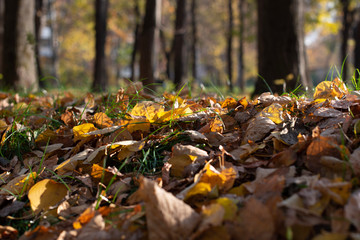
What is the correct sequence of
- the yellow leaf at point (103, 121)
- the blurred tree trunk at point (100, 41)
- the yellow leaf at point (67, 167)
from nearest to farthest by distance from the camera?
1. the yellow leaf at point (67, 167)
2. the yellow leaf at point (103, 121)
3. the blurred tree trunk at point (100, 41)

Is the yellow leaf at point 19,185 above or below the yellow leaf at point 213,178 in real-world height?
below

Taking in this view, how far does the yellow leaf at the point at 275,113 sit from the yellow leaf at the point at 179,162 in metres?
0.56

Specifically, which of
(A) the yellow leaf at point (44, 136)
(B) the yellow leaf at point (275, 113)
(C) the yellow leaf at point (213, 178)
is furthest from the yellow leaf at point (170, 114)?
(A) the yellow leaf at point (44, 136)

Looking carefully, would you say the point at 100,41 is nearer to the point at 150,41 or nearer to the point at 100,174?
the point at 150,41

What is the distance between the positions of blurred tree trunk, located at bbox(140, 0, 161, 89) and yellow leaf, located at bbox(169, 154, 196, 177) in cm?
533

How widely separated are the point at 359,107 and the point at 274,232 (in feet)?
3.62

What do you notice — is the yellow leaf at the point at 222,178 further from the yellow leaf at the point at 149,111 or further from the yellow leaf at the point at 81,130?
the yellow leaf at the point at 81,130

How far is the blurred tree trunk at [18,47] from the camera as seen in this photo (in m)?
6.22

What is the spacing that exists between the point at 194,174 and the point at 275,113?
26.4 inches

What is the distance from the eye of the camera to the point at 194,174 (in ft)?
5.13

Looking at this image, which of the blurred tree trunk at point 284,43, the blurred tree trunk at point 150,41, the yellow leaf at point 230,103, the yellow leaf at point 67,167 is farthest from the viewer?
the blurred tree trunk at point 150,41

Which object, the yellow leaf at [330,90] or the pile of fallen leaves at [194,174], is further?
the yellow leaf at [330,90]

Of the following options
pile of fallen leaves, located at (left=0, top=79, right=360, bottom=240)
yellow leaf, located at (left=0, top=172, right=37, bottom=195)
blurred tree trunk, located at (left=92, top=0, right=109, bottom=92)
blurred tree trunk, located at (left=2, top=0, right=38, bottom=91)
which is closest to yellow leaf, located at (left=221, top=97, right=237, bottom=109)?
pile of fallen leaves, located at (left=0, top=79, right=360, bottom=240)

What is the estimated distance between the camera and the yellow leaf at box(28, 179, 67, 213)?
1529 mm
